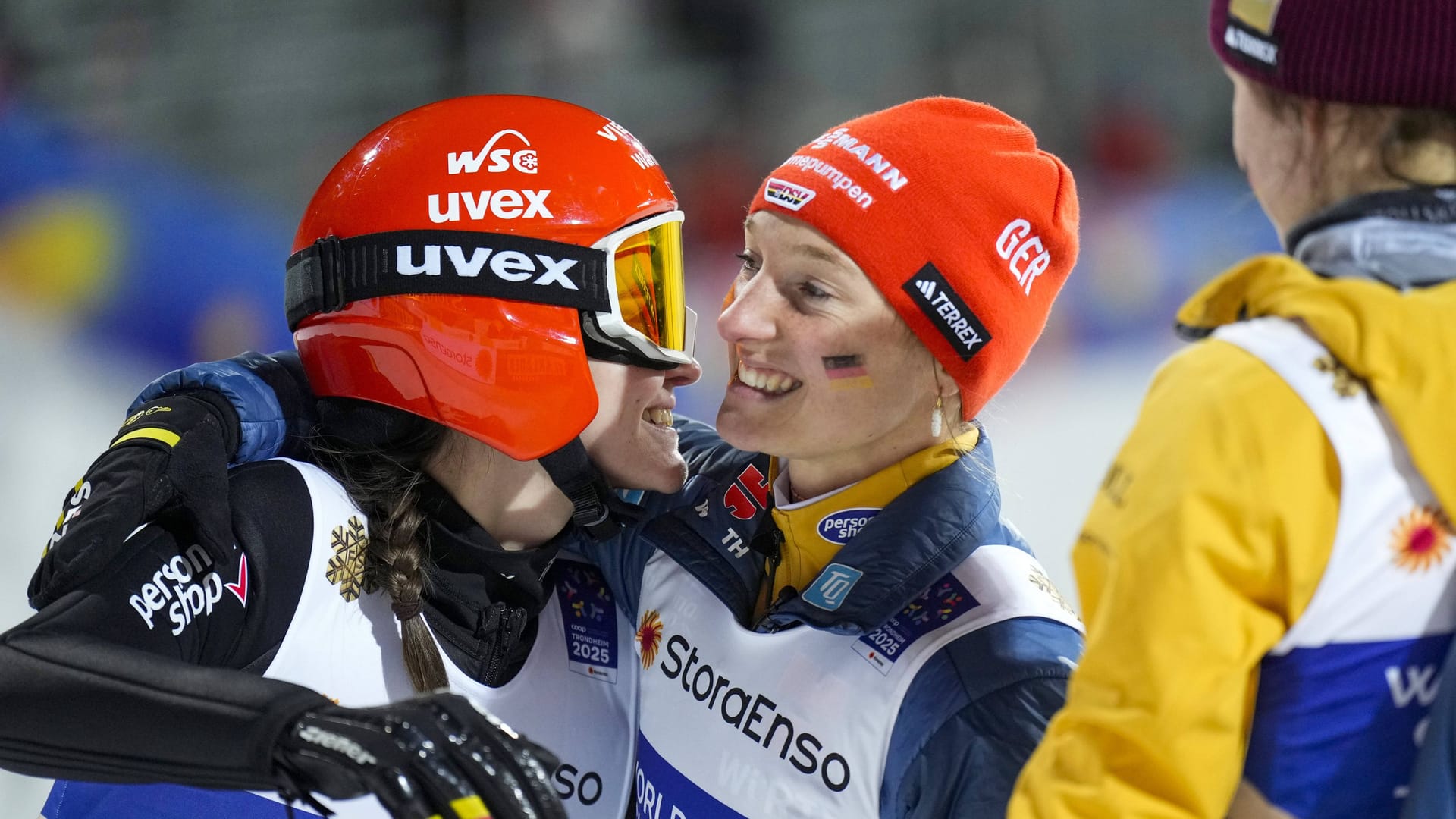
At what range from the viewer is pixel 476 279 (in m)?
2.60

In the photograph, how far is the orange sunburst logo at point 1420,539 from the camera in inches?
54.0

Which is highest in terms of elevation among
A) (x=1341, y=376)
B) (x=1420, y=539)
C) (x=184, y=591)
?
(x=1341, y=376)

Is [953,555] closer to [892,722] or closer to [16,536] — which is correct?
[892,722]

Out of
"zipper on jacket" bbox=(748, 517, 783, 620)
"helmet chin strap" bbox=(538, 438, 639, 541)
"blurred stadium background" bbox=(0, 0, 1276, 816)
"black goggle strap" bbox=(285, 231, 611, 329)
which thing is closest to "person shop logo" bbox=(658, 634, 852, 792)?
"zipper on jacket" bbox=(748, 517, 783, 620)

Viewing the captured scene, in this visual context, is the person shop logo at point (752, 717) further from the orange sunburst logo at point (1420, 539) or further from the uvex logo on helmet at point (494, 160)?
the orange sunburst logo at point (1420, 539)

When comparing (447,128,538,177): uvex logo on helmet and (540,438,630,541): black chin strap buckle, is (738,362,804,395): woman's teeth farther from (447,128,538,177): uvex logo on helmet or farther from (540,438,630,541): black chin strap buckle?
(447,128,538,177): uvex logo on helmet

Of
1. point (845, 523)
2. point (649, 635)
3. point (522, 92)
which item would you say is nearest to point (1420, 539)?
point (845, 523)

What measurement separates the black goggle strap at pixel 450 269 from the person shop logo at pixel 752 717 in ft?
2.27

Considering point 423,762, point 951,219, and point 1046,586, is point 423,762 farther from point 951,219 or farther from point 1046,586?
point 951,219

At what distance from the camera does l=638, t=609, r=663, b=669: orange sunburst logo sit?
8.68 feet

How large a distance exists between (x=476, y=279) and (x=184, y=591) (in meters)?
0.78

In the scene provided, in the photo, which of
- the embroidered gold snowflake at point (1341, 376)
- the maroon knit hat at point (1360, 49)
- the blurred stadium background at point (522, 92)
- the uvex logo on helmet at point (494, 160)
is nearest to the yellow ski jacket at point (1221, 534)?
the embroidered gold snowflake at point (1341, 376)

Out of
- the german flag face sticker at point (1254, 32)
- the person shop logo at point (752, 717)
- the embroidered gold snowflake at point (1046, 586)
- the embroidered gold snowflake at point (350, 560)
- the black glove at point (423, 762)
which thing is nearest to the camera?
the german flag face sticker at point (1254, 32)

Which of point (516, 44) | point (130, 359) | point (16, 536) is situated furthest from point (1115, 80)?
point (16, 536)
